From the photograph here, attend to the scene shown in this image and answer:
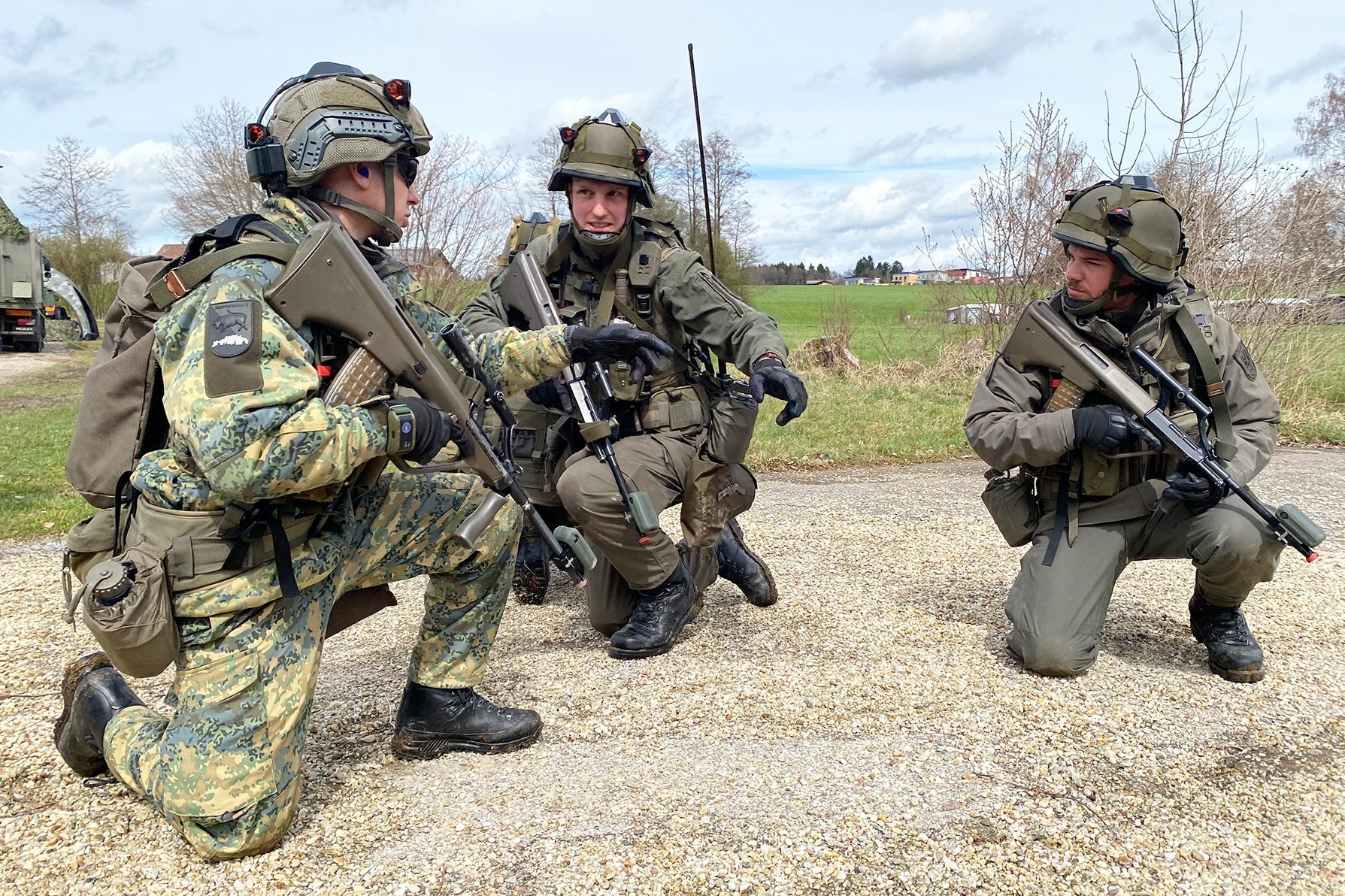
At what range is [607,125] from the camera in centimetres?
446

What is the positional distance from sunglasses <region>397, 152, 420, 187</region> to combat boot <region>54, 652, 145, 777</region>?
6.17 ft

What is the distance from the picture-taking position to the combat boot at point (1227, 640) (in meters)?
3.83

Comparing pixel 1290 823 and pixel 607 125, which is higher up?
pixel 607 125

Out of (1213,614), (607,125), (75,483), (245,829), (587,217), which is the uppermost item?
(607,125)

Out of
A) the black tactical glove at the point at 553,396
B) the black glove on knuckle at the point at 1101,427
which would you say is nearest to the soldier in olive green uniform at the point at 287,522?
the black tactical glove at the point at 553,396

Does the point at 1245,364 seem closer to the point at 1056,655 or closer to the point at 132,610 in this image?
the point at 1056,655

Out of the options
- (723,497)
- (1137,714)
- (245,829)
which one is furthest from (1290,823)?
(245,829)

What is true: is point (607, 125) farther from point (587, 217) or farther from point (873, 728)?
point (873, 728)

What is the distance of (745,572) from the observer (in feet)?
16.0

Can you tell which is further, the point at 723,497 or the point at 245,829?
the point at 723,497

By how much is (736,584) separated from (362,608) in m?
2.15

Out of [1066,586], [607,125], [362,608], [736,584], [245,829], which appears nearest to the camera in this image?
[245,829]

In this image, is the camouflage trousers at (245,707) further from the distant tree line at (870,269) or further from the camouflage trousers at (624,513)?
the distant tree line at (870,269)

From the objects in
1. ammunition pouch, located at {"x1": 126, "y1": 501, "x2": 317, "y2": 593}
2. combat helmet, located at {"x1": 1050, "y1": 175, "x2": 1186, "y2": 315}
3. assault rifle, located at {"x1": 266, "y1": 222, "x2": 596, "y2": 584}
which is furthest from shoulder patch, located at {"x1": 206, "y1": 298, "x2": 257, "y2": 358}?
combat helmet, located at {"x1": 1050, "y1": 175, "x2": 1186, "y2": 315}
